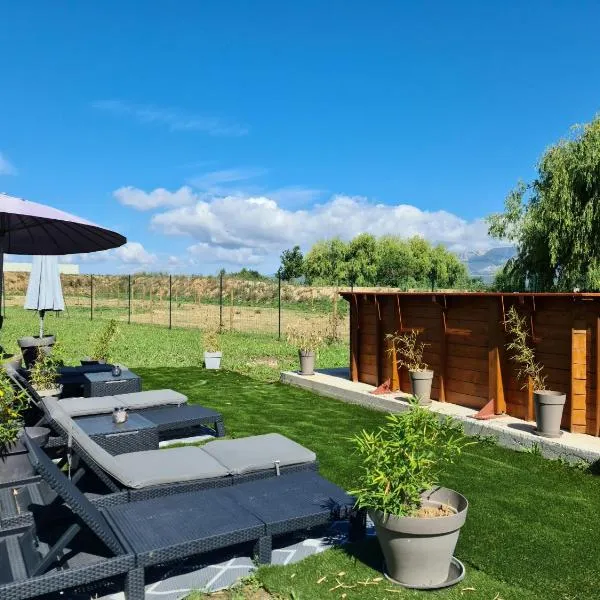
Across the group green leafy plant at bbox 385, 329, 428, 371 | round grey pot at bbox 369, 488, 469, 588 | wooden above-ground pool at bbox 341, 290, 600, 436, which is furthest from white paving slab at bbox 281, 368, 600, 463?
round grey pot at bbox 369, 488, 469, 588

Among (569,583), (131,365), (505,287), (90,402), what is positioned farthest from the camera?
(505,287)

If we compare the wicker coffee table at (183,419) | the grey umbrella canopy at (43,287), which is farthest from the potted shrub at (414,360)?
the grey umbrella canopy at (43,287)

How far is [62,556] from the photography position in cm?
340

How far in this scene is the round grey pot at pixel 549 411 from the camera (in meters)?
6.61

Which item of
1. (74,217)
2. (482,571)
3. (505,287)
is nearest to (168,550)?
(482,571)

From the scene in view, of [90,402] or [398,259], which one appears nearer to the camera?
[90,402]

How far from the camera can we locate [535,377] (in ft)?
24.2

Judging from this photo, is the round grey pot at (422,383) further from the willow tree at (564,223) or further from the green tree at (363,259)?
the green tree at (363,259)

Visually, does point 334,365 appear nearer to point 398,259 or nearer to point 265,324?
point 265,324

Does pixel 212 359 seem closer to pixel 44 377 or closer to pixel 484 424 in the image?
pixel 44 377

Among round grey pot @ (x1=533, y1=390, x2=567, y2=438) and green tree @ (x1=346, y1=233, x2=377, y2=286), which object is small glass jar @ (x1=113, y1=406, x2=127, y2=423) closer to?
round grey pot @ (x1=533, y1=390, x2=567, y2=438)

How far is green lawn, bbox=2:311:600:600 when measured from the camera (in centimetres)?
363

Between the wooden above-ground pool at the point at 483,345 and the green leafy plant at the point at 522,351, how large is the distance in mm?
85

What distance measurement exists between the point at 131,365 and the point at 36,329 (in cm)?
902
